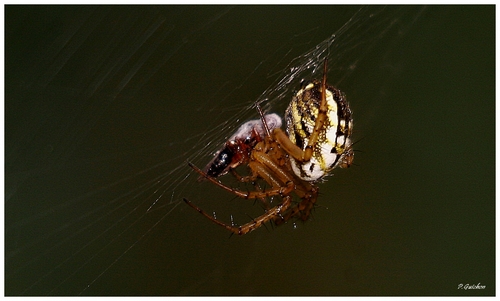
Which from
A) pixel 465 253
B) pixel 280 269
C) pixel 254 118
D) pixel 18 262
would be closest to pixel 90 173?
pixel 18 262

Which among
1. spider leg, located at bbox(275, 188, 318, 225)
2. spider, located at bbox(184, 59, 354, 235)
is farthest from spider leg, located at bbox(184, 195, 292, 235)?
spider leg, located at bbox(275, 188, 318, 225)

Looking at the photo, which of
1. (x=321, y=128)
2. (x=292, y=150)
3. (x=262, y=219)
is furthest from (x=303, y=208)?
(x=321, y=128)

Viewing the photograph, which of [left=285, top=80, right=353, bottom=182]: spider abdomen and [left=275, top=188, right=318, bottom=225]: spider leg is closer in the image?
[left=285, top=80, right=353, bottom=182]: spider abdomen

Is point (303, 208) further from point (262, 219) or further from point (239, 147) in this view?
point (239, 147)

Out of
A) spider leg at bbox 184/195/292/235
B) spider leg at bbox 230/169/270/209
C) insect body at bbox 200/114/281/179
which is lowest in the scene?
spider leg at bbox 184/195/292/235

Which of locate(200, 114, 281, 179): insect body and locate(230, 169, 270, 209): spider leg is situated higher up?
locate(200, 114, 281, 179): insect body

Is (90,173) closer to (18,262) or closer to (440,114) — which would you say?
(18,262)

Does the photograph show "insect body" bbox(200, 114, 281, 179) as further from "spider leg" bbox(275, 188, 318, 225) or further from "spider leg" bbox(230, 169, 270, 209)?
"spider leg" bbox(275, 188, 318, 225)
